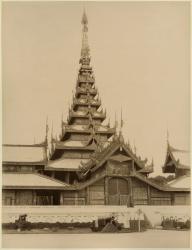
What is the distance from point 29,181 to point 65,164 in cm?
74

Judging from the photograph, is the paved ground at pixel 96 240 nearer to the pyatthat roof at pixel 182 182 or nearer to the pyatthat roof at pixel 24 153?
the pyatthat roof at pixel 182 182

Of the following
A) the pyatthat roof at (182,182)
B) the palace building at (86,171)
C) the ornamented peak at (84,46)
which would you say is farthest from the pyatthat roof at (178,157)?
the ornamented peak at (84,46)

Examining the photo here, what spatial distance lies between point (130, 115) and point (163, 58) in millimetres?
1011

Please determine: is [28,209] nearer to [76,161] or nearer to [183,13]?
[76,161]

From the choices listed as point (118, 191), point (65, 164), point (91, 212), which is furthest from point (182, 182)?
point (65, 164)

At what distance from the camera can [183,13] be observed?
9.77 m

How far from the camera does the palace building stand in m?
10.0

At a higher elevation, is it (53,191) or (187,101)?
(187,101)

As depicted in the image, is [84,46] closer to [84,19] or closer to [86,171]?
[84,19]

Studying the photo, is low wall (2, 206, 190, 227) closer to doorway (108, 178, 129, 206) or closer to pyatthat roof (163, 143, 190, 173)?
doorway (108, 178, 129, 206)

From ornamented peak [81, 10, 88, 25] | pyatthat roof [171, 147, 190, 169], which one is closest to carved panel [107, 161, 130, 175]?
pyatthat roof [171, 147, 190, 169]

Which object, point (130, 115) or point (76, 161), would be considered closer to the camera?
point (130, 115)

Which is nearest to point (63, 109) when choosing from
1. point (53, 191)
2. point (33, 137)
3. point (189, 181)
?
point (33, 137)

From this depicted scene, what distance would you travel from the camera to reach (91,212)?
33.0ft
